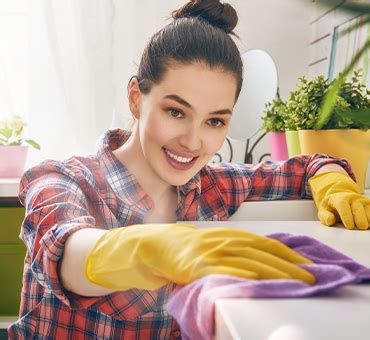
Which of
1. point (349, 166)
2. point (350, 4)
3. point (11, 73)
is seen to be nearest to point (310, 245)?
point (350, 4)

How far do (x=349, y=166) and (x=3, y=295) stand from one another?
132 cm

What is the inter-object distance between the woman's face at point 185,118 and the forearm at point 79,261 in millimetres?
452

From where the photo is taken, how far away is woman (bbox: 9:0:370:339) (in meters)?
0.77

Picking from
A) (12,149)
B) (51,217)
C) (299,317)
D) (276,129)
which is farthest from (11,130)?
(299,317)

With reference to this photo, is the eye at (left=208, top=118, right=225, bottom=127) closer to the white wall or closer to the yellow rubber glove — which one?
the yellow rubber glove

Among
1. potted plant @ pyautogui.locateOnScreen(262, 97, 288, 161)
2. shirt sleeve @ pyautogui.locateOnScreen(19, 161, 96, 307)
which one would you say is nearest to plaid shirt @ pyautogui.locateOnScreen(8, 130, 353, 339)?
shirt sleeve @ pyautogui.locateOnScreen(19, 161, 96, 307)

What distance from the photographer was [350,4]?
191mm

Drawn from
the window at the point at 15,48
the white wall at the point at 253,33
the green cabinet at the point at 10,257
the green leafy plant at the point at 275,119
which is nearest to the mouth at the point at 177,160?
the green leafy plant at the point at 275,119

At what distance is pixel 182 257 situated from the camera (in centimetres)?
50

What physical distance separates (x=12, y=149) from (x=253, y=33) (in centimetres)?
114

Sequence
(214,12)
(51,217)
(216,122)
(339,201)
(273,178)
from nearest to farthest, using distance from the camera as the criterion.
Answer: (51,217) < (339,201) < (216,122) < (214,12) < (273,178)

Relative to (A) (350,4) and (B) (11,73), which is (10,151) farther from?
(A) (350,4)

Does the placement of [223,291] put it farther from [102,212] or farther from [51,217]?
[102,212]

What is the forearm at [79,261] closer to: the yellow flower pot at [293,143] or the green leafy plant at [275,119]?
the yellow flower pot at [293,143]
